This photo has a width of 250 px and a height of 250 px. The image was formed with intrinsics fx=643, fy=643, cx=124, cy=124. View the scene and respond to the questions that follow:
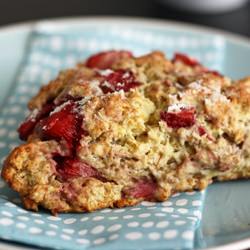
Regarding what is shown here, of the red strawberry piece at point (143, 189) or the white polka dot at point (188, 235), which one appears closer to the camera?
the white polka dot at point (188, 235)

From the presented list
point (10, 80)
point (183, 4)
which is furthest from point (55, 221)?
point (183, 4)

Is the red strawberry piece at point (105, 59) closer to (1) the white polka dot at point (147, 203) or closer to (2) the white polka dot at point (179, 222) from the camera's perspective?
(1) the white polka dot at point (147, 203)

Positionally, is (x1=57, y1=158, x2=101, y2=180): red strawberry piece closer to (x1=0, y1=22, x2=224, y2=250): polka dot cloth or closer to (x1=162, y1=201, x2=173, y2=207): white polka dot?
(x1=0, y1=22, x2=224, y2=250): polka dot cloth

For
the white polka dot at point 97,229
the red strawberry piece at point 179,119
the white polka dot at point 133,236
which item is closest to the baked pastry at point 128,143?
the red strawberry piece at point 179,119

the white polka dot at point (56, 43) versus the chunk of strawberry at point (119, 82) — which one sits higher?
the white polka dot at point (56, 43)

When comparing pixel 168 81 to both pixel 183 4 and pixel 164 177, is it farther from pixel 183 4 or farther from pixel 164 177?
pixel 183 4

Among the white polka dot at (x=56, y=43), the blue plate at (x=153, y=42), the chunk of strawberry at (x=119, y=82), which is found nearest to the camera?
the chunk of strawberry at (x=119, y=82)

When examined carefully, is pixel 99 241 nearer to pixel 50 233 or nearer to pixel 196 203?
pixel 50 233

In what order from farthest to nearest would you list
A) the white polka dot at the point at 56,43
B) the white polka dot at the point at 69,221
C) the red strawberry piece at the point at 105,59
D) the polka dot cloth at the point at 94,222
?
the white polka dot at the point at 56,43, the red strawberry piece at the point at 105,59, the white polka dot at the point at 69,221, the polka dot cloth at the point at 94,222
